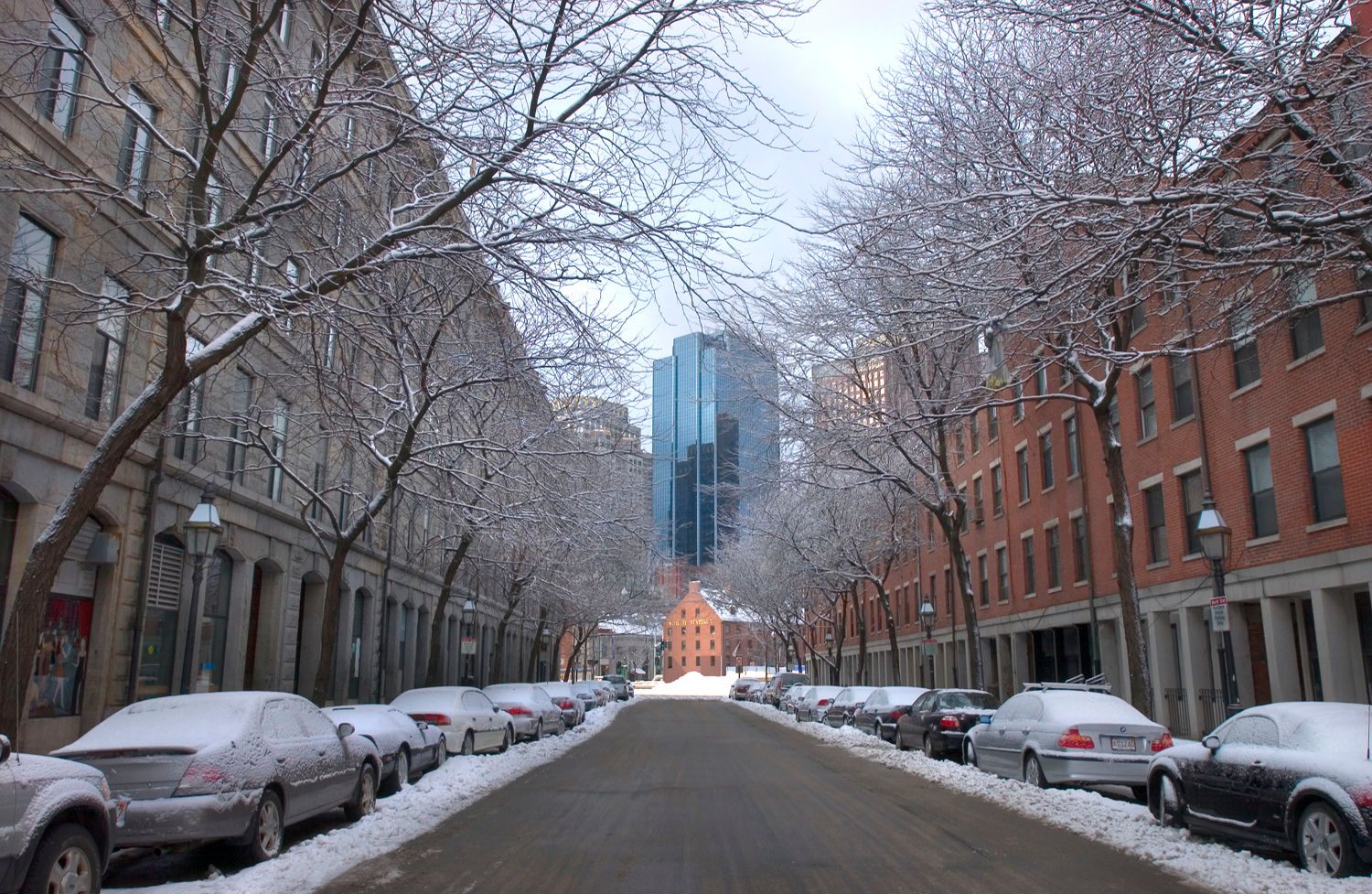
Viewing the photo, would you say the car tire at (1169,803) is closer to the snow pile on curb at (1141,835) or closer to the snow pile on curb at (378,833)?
the snow pile on curb at (1141,835)

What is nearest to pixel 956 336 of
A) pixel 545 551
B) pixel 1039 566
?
pixel 545 551

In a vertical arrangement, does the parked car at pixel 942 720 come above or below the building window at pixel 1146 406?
below

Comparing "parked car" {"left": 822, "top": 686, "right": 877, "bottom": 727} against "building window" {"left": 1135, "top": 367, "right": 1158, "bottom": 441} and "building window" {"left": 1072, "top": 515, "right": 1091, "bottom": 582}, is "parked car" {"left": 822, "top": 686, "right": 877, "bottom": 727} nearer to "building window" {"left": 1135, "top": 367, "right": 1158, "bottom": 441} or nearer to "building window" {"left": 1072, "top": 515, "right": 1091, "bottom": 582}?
"building window" {"left": 1072, "top": 515, "right": 1091, "bottom": 582}

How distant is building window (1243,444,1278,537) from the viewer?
21.1m

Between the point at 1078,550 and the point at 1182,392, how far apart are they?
7.83 meters

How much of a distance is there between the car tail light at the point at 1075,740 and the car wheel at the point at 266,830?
31.3 ft

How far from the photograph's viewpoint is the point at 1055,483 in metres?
32.1

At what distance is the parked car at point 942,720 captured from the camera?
64.8 feet

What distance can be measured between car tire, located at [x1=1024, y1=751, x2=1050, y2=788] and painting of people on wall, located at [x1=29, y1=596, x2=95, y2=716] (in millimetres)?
14524

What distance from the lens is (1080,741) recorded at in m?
13.5

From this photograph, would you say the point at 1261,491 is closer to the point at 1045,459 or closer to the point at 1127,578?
the point at 1127,578


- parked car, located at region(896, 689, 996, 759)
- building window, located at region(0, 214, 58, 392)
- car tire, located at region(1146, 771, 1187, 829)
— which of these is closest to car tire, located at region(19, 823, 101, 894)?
car tire, located at region(1146, 771, 1187, 829)

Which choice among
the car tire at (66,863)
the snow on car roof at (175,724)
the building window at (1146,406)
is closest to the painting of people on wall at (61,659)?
the snow on car roof at (175,724)

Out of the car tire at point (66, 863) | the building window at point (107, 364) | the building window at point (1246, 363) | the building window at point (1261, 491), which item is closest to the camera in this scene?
the car tire at point (66, 863)
